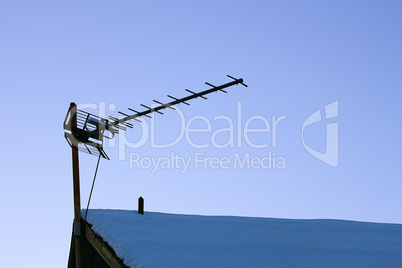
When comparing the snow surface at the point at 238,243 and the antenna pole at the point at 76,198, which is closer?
the snow surface at the point at 238,243

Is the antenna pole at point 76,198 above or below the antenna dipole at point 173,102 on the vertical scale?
below

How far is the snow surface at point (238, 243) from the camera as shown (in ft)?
21.2

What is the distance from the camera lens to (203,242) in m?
7.43

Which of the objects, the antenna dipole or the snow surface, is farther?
the antenna dipole

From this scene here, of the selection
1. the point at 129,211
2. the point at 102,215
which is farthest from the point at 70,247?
the point at 102,215

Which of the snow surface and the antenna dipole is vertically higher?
the antenna dipole

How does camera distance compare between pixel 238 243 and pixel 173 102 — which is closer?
pixel 238 243

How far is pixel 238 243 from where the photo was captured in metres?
7.50

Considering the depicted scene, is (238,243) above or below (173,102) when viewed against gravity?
below

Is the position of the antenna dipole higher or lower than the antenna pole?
higher

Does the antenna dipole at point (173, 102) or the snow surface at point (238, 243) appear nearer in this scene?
the snow surface at point (238, 243)

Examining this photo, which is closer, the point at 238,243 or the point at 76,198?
the point at 238,243

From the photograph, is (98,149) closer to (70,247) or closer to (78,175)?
(78,175)

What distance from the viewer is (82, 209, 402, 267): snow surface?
6461mm
